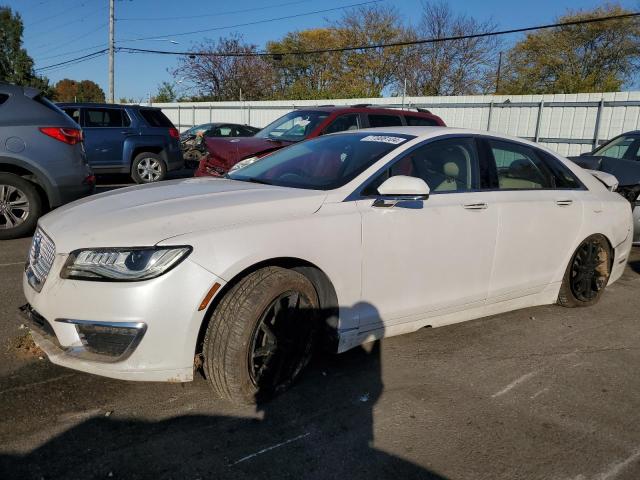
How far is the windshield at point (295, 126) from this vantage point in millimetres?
7851

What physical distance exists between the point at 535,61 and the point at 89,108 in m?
33.1

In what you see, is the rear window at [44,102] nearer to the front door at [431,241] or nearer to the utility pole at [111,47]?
the front door at [431,241]

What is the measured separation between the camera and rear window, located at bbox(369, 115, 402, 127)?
8.50 meters

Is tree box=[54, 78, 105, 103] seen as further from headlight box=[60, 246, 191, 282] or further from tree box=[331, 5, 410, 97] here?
headlight box=[60, 246, 191, 282]

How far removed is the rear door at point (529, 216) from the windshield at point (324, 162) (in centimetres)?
90

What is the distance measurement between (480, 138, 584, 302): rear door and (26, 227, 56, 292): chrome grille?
2.84m

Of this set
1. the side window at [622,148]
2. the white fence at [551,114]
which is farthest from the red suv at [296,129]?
the white fence at [551,114]

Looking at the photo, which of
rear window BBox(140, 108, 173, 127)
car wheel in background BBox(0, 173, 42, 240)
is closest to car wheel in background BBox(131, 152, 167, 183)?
rear window BBox(140, 108, 173, 127)

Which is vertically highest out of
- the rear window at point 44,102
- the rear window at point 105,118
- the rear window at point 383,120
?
the rear window at point 383,120

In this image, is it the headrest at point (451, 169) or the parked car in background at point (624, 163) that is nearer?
the headrest at point (451, 169)

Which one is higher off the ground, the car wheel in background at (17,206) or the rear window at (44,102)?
the rear window at (44,102)

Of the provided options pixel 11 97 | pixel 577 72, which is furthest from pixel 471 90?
pixel 11 97

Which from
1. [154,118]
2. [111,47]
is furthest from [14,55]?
[154,118]

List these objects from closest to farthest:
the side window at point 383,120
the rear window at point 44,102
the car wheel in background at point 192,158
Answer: the rear window at point 44,102 → the side window at point 383,120 → the car wheel in background at point 192,158
